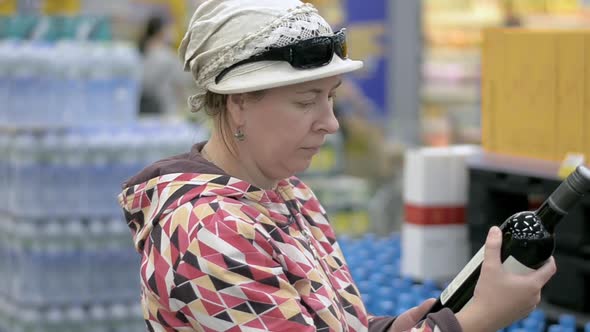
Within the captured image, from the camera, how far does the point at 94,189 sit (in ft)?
17.1

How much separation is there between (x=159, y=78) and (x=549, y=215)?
24.0 ft

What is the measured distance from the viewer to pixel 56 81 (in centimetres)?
533

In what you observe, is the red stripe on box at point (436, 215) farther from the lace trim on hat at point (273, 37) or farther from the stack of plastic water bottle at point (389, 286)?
the lace trim on hat at point (273, 37)

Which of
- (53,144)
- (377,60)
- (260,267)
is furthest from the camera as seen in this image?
(377,60)

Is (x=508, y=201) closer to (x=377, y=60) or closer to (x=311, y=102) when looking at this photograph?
(x=311, y=102)

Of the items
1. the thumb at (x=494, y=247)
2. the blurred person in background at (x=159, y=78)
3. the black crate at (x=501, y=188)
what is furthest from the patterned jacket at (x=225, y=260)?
the blurred person in background at (x=159, y=78)

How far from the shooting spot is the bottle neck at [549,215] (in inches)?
63.4

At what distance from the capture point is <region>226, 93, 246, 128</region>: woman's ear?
167 cm

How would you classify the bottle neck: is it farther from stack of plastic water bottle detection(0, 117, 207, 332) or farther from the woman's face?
stack of plastic water bottle detection(0, 117, 207, 332)

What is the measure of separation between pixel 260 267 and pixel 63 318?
12.7ft

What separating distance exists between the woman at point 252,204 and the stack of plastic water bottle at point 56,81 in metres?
3.69

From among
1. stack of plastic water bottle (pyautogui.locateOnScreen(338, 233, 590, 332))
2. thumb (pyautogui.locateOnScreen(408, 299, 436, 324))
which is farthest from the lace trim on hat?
stack of plastic water bottle (pyautogui.locateOnScreen(338, 233, 590, 332))

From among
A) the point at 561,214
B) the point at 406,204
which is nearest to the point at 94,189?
the point at 406,204

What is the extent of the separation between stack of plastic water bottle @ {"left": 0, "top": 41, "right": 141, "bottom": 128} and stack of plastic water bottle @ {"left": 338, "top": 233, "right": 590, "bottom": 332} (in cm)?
Answer: 202
